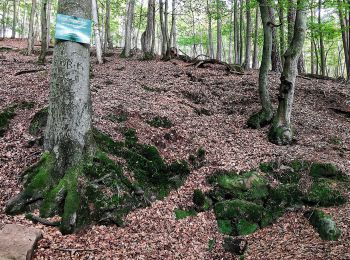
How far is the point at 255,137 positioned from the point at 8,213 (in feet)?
21.0

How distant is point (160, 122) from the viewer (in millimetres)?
8344

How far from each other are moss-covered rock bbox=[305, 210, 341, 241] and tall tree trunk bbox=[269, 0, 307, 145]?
2.95m

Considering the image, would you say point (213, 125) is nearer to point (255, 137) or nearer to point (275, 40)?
point (255, 137)

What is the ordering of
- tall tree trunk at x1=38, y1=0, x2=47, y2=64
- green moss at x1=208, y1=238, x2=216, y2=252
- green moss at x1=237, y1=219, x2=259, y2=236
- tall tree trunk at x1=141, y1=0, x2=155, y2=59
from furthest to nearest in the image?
tall tree trunk at x1=141, y1=0, x2=155, y2=59 → tall tree trunk at x1=38, y1=0, x2=47, y2=64 → green moss at x1=237, y1=219, x2=259, y2=236 → green moss at x1=208, y1=238, x2=216, y2=252

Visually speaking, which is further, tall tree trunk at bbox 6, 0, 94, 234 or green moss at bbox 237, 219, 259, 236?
green moss at bbox 237, 219, 259, 236

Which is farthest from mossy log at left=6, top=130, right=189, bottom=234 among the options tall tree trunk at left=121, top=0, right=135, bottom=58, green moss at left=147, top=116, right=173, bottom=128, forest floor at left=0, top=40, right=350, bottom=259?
tall tree trunk at left=121, top=0, right=135, bottom=58

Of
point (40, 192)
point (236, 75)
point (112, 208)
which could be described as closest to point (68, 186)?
point (40, 192)

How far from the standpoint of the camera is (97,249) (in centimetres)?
453

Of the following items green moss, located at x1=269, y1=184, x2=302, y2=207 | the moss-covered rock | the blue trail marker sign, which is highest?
the blue trail marker sign

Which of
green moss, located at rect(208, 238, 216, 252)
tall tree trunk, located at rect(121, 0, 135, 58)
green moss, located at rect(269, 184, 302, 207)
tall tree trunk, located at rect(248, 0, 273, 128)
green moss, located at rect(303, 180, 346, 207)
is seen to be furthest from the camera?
tall tree trunk, located at rect(121, 0, 135, 58)

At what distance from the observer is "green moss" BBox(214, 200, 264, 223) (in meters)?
5.89

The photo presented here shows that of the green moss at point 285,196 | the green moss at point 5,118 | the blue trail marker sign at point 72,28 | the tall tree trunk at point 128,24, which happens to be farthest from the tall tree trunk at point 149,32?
the green moss at point 285,196

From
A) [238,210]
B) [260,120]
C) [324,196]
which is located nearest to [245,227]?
[238,210]

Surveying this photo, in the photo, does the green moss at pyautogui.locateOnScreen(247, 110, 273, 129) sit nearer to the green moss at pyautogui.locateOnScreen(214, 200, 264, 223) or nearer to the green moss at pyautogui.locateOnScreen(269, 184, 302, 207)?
the green moss at pyautogui.locateOnScreen(269, 184, 302, 207)
